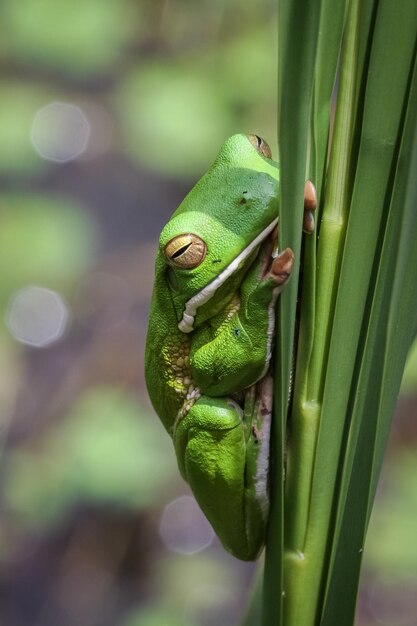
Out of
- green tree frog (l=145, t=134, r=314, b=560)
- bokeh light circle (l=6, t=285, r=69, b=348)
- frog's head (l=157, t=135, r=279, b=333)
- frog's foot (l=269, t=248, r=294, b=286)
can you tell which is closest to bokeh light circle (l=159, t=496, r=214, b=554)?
bokeh light circle (l=6, t=285, r=69, b=348)

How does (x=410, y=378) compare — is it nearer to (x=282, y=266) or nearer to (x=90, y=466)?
(x=90, y=466)

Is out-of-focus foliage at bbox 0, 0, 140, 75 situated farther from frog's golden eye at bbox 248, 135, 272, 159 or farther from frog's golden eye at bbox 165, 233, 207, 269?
frog's golden eye at bbox 165, 233, 207, 269

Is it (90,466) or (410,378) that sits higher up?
(410,378)

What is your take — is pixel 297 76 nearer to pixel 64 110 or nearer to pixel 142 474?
pixel 142 474

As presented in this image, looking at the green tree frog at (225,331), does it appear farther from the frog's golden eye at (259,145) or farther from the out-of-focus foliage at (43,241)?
the out-of-focus foliage at (43,241)

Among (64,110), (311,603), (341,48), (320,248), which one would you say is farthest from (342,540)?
(64,110)

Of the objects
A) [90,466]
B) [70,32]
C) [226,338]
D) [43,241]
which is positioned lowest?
[90,466]

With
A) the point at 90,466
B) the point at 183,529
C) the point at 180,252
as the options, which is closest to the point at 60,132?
the point at 90,466
